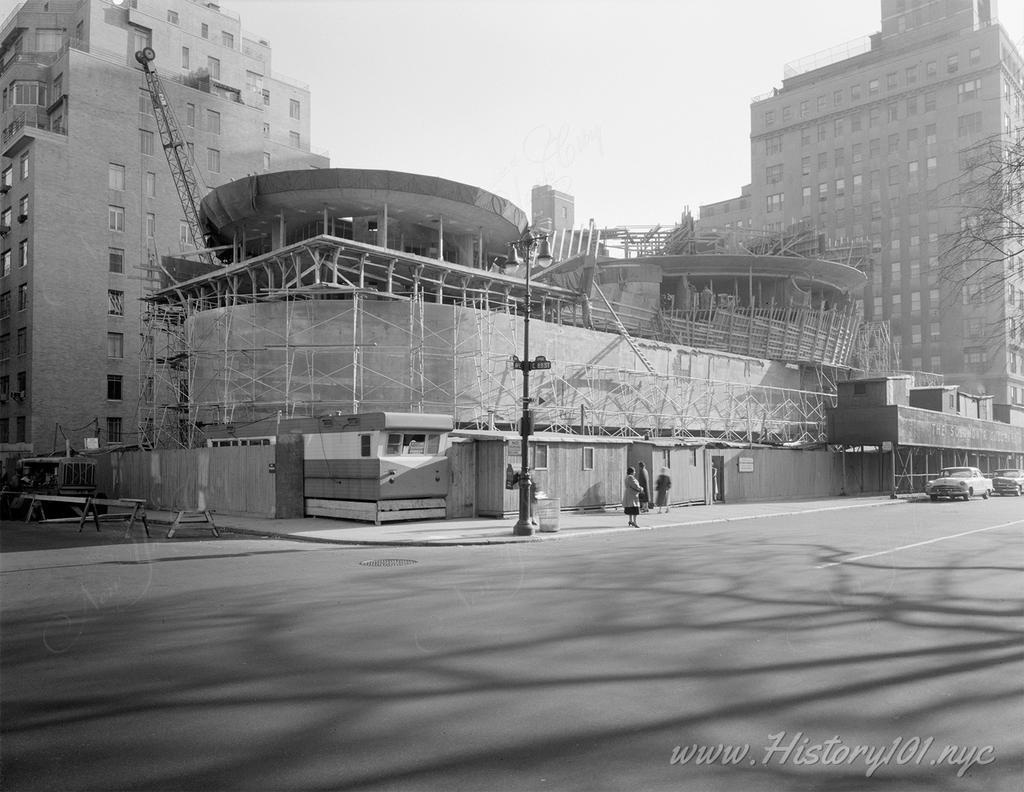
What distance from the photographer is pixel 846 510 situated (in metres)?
30.1

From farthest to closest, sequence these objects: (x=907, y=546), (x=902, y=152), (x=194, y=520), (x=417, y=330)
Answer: (x=902, y=152)
(x=417, y=330)
(x=194, y=520)
(x=907, y=546)

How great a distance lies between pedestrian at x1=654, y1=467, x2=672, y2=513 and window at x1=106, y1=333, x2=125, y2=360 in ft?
128

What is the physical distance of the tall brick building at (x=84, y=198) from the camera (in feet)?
162

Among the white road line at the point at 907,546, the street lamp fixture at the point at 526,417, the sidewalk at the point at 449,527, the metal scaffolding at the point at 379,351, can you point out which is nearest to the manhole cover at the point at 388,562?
the sidewalk at the point at 449,527

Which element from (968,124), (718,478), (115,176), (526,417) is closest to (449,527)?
(526,417)

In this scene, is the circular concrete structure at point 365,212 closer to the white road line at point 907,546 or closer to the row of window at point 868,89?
the white road line at point 907,546

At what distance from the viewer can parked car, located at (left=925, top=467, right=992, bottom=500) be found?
35875 mm

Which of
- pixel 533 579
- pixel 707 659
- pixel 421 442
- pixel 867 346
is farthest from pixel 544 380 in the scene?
pixel 867 346

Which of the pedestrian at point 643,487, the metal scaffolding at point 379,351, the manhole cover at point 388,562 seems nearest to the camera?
the manhole cover at point 388,562

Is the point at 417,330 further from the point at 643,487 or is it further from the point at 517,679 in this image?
the point at 517,679

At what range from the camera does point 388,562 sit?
14.6m

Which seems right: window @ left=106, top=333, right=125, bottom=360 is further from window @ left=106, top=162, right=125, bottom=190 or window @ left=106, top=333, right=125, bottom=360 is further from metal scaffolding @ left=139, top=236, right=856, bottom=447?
metal scaffolding @ left=139, top=236, right=856, bottom=447

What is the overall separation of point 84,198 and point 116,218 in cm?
228

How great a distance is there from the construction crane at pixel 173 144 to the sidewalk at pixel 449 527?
96.5 ft
